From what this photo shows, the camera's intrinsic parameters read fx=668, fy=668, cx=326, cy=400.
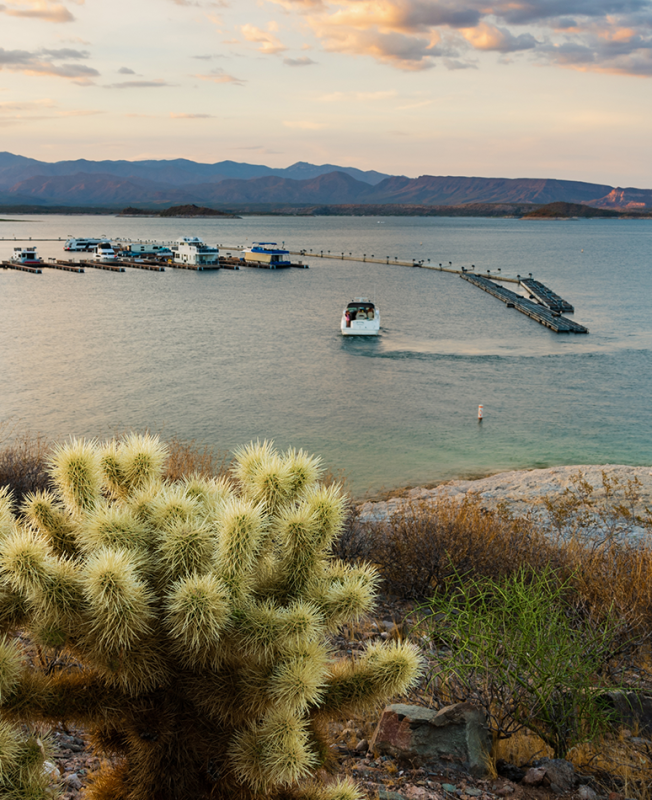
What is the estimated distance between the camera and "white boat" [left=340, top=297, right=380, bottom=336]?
45.0 meters

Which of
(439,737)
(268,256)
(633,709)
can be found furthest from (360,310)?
(268,256)

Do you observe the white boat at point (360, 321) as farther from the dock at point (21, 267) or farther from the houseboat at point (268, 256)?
the dock at point (21, 267)

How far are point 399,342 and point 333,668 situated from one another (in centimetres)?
4129

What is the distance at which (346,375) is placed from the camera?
3528cm

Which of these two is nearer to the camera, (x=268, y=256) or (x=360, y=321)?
(x=360, y=321)

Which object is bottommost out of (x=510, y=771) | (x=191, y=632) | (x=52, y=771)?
(x=510, y=771)

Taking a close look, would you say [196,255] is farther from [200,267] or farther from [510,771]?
[510,771]

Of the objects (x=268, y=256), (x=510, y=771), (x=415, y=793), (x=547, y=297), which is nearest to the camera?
(x=415, y=793)

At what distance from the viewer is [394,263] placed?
109 m

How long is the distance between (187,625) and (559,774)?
3302mm

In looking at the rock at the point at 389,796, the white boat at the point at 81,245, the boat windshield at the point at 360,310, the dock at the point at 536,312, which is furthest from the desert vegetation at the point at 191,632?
the white boat at the point at 81,245

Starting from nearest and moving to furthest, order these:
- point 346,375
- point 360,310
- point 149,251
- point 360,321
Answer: point 346,375 → point 360,321 → point 360,310 → point 149,251

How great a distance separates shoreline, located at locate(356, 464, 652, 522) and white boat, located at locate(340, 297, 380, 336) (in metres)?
26.0

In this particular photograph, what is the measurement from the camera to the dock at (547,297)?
58.3 m
